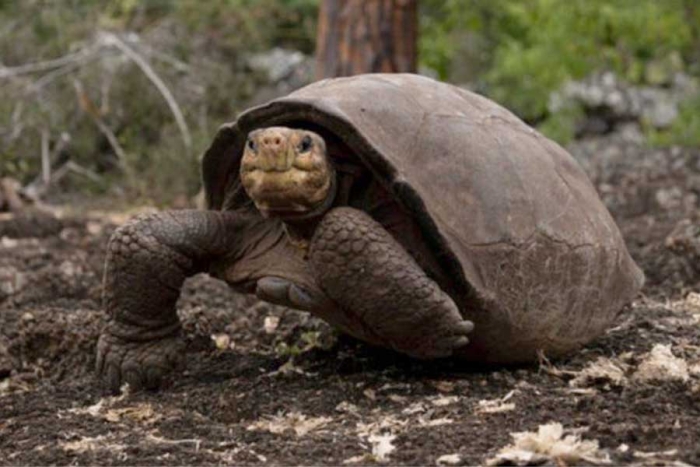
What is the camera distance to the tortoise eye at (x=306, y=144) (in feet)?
9.68

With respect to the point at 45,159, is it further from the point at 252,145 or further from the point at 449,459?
the point at 449,459

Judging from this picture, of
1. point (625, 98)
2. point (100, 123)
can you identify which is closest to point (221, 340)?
point (100, 123)

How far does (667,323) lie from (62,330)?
1.69m

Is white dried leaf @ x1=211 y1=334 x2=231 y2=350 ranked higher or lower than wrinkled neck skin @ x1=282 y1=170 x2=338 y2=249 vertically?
lower

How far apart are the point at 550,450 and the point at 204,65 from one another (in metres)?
7.06

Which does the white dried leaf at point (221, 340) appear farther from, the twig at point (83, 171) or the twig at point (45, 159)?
the twig at point (83, 171)

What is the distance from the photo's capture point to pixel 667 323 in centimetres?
382

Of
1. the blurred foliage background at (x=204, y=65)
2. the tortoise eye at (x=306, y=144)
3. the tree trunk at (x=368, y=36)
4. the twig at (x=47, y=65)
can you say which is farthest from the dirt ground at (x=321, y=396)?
the twig at (x=47, y=65)

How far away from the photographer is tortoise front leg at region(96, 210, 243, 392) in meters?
3.24

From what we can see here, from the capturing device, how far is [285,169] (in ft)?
9.62

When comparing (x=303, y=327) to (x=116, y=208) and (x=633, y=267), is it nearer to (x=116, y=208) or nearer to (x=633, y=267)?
(x=633, y=267)

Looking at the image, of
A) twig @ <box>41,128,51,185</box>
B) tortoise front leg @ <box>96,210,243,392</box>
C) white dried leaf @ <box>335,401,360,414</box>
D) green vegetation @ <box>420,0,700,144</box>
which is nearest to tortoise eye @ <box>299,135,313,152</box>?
tortoise front leg @ <box>96,210,243,392</box>

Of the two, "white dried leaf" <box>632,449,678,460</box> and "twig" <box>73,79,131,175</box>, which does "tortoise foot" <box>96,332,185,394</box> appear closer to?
"white dried leaf" <box>632,449,678,460</box>

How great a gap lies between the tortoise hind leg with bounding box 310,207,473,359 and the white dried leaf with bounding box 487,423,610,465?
498 millimetres
